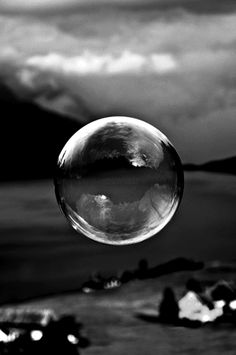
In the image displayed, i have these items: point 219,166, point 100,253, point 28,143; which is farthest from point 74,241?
point 219,166

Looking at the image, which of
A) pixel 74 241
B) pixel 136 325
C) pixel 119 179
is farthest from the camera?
pixel 136 325

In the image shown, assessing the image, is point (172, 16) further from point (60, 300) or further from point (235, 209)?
point (60, 300)

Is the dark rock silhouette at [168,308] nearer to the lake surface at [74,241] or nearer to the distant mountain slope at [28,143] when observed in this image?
the lake surface at [74,241]

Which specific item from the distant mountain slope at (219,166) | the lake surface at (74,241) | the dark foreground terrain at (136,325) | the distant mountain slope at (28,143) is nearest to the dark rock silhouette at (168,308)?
the dark foreground terrain at (136,325)

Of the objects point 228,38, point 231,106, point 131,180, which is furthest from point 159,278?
point 131,180

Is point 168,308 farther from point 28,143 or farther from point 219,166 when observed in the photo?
point 28,143
